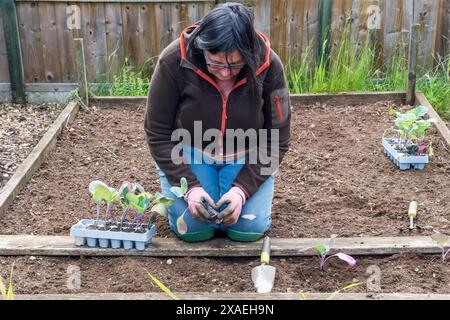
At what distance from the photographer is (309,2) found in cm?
570

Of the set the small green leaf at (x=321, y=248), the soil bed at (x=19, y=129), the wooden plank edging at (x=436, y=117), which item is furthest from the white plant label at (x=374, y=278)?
the soil bed at (x=19, y=129)

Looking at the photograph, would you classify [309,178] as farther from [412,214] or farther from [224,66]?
[224,66]

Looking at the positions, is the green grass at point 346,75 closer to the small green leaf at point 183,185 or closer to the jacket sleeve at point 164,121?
the jacket sleeve at point 164,121

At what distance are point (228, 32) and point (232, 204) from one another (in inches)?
31.4

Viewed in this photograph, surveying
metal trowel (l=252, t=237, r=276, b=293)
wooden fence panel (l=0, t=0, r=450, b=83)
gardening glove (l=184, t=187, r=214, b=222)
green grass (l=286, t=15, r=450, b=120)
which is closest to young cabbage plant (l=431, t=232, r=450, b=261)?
metal trowel (l=252, t=237, r=276, b=293)

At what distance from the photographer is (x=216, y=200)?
10.4 feet

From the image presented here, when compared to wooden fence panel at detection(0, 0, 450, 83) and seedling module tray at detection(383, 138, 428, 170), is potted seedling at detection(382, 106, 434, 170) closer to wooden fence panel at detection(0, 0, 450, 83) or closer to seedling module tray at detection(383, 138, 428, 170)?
seedling module tray at detection(383, 138, 428, 170)

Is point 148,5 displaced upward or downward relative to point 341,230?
upward

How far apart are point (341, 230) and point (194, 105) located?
3.21ft

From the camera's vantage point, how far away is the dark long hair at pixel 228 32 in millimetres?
2521

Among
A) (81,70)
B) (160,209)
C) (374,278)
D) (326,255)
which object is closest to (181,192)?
(160,209)

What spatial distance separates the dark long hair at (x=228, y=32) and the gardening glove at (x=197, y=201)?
0.65 meters
